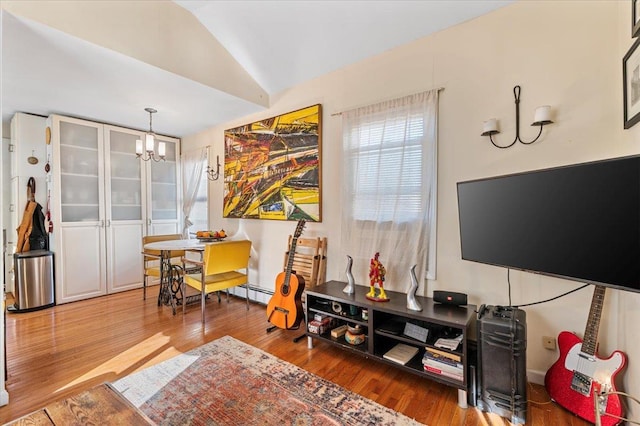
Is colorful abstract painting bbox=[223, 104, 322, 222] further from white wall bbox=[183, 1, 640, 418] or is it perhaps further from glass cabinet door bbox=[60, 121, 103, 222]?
glass cabinet door bbox=[60, 121, 103, 222]

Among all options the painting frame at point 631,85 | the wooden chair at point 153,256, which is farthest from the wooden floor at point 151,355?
the painting frame at point 631,85

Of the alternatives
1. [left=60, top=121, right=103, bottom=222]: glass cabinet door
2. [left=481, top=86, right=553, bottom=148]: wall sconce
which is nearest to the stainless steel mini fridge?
[left=60, top=121, right=103, bottom=222]: glass cabinet door

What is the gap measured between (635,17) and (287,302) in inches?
122

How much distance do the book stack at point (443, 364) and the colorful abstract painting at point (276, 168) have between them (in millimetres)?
1725

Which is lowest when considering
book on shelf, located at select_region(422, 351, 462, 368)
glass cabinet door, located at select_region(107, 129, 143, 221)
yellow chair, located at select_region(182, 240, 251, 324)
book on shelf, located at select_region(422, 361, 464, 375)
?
book on shelf, located at select_region(422, 361, 464, 375)

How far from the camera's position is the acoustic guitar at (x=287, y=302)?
2.82 m

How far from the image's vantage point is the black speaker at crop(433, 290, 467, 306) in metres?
2.11

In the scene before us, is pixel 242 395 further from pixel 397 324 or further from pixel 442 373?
pixel 442 373

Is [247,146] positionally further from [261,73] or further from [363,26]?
[363,26]

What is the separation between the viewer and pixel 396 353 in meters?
2.22

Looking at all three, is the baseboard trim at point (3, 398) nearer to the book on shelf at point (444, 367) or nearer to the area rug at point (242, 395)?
the area rug at point (242, 395)

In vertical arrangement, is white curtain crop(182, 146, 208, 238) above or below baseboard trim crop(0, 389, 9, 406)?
above

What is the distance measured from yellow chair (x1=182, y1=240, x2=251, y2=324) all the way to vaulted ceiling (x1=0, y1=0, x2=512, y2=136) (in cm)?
178

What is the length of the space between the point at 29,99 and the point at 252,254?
3184 mm
